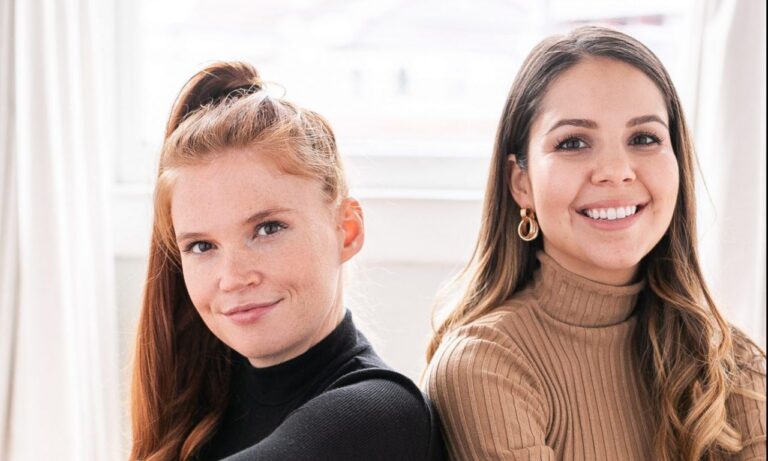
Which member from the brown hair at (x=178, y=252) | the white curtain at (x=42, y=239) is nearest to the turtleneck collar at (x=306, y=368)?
the brown hair at (x=178, y=252)

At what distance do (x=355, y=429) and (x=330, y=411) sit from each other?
→ 0.12ft

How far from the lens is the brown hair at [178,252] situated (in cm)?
128

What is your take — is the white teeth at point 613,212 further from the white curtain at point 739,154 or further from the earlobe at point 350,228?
the white curtain at point 739,154

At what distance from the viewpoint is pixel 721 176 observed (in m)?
1.86

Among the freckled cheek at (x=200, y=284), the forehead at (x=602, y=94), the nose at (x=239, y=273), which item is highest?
the forehead at (x=602, y=94)

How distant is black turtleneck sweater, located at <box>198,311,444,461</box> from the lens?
44.4 inches

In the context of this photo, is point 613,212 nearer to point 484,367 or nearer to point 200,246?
point 484,367

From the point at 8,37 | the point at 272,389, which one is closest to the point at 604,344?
the point at 272,389

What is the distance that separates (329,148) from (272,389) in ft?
1.12

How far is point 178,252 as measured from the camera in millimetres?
1395

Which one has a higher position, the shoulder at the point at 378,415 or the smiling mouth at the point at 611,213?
the smiling mouth at the point at 611,213

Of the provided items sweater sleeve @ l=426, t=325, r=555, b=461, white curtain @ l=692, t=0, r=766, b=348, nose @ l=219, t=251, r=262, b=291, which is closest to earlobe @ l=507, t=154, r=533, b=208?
sweater sleeve @ l=426, t=325, r=555, b=461

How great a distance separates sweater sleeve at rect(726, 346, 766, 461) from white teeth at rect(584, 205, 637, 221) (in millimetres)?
296

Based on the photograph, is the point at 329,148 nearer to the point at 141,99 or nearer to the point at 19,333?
the point at 19,333
